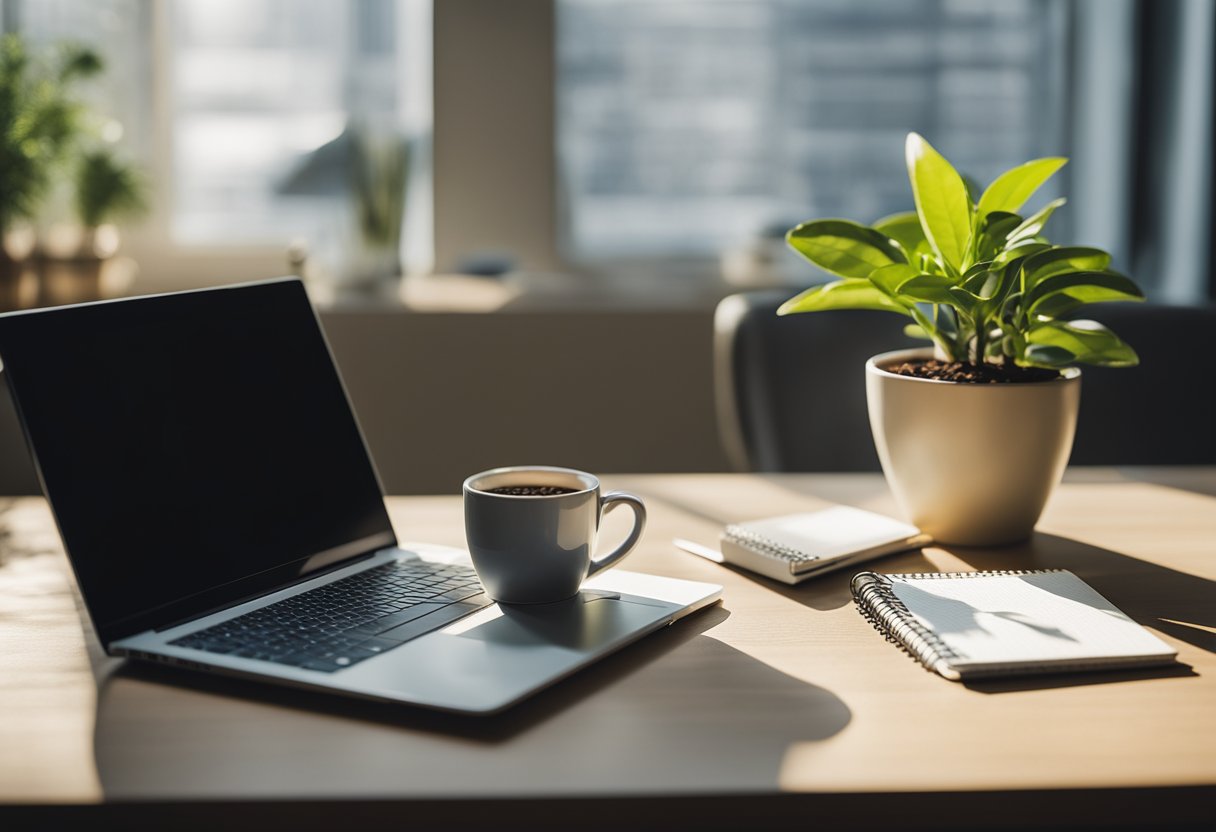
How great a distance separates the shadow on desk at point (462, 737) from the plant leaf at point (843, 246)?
0.40m

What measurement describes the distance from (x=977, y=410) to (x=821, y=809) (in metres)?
0.47

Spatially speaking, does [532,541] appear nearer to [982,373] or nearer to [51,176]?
[982,373]

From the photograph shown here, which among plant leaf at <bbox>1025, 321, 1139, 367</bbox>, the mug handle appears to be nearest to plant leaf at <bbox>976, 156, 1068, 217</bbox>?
plant leaf at <bbox>1025, 321, 1139, 367</bbox>

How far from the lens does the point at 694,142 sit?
2568 millimetres

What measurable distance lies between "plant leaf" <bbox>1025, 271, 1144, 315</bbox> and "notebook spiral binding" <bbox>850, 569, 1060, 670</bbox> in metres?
0.22

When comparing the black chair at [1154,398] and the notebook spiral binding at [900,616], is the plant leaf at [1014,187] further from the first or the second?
the black chair at [1154,398]

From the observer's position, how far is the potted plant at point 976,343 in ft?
3.23

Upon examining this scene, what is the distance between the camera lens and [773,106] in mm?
2564

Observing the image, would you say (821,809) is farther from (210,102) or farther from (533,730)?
(210,102)

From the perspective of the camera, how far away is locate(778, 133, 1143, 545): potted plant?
984mm

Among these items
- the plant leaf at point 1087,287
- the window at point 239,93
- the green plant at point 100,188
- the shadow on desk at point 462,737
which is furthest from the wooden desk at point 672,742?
the window at point 239,93

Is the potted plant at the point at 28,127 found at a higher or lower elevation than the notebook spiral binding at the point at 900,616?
higher

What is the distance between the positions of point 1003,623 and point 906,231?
42 cm

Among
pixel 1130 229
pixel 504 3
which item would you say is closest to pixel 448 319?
pixel 504 3
